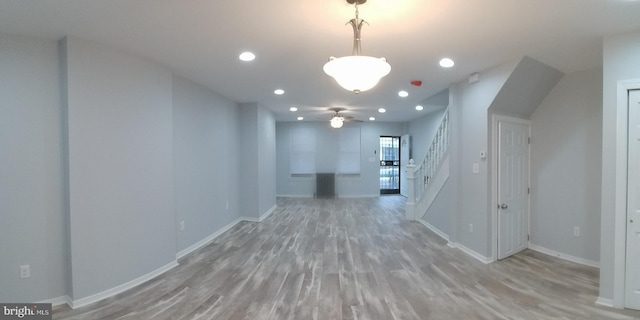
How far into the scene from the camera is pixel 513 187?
3.87 m

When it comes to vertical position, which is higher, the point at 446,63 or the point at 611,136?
the point at 446,63

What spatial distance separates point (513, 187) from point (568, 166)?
2.51ft

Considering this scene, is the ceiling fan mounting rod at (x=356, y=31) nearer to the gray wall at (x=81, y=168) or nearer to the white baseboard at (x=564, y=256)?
the gray wall at (x=81, y=168)

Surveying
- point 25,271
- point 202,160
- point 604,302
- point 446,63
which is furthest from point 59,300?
point 604,302

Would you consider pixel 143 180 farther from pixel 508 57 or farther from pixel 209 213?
pixel 508 57

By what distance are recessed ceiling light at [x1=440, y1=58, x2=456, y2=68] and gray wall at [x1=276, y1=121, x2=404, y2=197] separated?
5857 mm

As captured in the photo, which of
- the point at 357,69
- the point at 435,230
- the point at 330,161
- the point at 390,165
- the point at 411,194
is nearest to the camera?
the point at 357,69

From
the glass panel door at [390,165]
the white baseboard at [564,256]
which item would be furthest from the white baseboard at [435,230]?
the glass panel door at [390,165]

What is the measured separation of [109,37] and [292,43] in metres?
1.83

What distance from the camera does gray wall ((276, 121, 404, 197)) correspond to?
9188mm

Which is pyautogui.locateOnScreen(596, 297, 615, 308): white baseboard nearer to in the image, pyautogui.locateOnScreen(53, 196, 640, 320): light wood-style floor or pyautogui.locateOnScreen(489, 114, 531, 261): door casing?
pyautogui.locateOnScreen(53, 196, 640, 320): light wood-style floor

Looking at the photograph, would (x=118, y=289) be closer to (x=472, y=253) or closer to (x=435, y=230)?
(x=472, y=253)

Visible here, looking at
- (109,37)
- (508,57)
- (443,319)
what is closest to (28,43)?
(109,37)

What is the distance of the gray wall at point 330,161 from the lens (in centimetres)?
919
